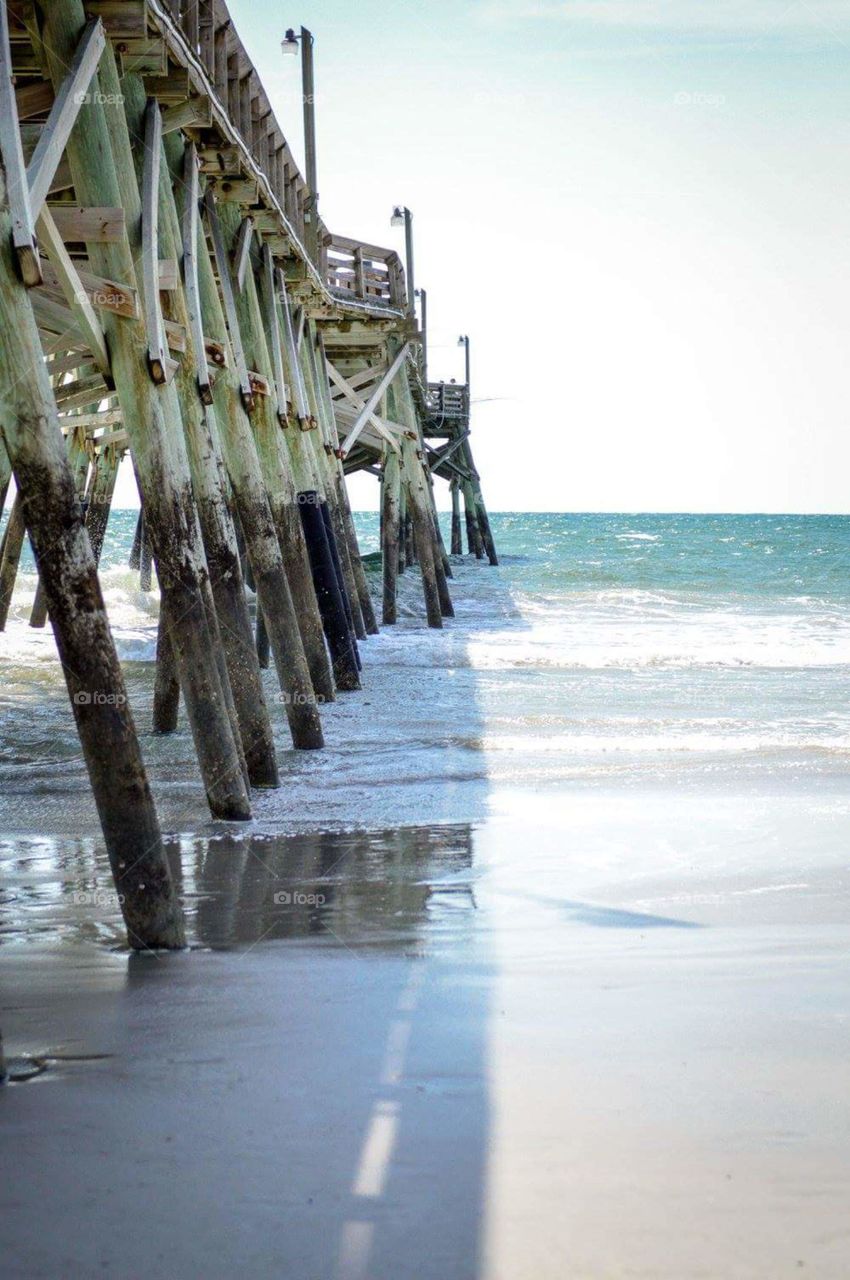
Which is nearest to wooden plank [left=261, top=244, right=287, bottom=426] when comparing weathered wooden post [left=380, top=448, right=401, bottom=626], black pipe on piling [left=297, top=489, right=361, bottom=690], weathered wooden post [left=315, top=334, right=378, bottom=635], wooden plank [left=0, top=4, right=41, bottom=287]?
black pipe on piling [left=297, top=489, right=361, bottom=690]

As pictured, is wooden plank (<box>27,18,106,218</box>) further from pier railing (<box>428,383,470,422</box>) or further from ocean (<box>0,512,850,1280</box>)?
pier railing (<box>428,383,470,422</box>)

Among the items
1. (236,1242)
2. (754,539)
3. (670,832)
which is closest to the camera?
(236,1242)

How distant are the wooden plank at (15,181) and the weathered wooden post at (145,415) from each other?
5.12 feet

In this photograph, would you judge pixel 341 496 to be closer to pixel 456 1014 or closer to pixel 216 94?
pixel 216 94

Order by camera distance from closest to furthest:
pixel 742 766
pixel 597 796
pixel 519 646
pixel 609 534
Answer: pixel 597 796 → pixel 742 766 → pixel 519 646 → pixel 609 534

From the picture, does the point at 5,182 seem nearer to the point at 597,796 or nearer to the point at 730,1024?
the point at 730,1024

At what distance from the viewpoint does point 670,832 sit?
253 inches

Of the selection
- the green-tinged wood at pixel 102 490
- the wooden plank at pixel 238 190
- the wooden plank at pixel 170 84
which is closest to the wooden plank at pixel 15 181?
the wooden plank at pixel 170 84

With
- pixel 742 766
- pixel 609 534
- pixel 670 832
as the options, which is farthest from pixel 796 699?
pixel 609 534

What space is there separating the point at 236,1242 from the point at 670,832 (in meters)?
4.22

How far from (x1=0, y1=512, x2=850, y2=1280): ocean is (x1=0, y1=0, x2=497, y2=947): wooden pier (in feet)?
1.76

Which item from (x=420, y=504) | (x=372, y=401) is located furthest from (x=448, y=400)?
(x=372, y=401)

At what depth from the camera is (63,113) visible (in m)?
5.10

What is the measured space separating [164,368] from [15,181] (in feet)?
5.94
